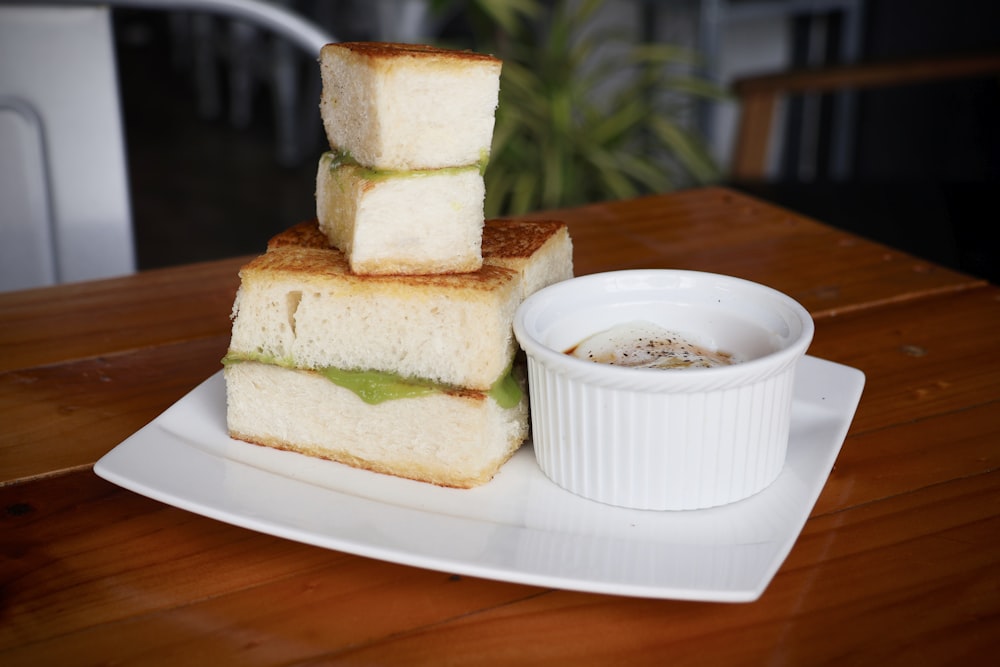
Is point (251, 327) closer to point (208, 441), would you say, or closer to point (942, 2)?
point (208, 441)

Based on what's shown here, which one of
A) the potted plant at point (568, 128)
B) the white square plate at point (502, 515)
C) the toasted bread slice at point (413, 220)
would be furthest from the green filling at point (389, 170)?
the potted plant at point (568, 128)

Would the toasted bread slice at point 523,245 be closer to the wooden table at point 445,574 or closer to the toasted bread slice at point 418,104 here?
the toasted bread slice at point 418,104

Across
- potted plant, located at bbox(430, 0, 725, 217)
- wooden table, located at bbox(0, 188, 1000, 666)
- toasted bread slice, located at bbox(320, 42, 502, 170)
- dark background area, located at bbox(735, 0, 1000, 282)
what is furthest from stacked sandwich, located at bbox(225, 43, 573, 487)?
potted plant, located at bbox(430, 0, 725, 217)

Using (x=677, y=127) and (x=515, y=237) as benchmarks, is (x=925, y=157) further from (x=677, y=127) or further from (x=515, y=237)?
(x=515, y=237)

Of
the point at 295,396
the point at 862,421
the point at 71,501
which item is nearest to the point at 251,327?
the point at 295,396

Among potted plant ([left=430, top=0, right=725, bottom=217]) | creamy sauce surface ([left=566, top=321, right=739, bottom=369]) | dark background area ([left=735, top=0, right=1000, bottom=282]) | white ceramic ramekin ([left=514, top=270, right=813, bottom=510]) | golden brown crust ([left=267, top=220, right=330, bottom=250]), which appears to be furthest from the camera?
potted plant ([left=430, top=0, right=725, bottom=217])

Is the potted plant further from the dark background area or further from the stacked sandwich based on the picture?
the stacked sandwich

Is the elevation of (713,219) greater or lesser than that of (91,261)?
greater

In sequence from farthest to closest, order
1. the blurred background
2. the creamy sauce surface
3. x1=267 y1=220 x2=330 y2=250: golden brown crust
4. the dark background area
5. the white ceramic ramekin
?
the blurred background, the dark background area, x1=267 y1=220 x2=330 y2=250: golden brown crust, the creamy sauce surface, the white ceramic ramekin

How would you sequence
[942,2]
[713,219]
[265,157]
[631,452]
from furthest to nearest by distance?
1. [265,157]
2. [942,2]
3. [713,219]
4. [631,452]
